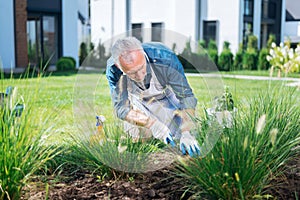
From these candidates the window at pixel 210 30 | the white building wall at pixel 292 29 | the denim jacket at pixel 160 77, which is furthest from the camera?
the white building wall at pixel 292 29

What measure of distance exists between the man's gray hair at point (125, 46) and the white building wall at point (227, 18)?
20.2 meters

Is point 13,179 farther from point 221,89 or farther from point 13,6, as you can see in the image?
point 13,6

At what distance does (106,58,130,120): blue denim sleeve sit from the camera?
2.72 meters

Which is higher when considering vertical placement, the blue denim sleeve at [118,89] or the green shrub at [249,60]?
the blue denim sleeve at [118,89]

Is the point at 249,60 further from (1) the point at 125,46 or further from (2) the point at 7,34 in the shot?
(1) the point at 125,46

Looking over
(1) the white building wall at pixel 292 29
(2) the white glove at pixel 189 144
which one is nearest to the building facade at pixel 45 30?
(2) the white glove at pixel 189 144

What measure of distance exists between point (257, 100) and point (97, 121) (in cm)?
105

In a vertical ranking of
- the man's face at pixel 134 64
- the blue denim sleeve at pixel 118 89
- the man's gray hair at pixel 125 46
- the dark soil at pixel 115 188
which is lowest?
the dark soil at pixel 115 188

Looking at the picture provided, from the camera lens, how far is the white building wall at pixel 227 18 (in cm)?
2230

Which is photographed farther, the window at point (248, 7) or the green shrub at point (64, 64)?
the window at point (248, 7)

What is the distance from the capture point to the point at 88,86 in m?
2.85

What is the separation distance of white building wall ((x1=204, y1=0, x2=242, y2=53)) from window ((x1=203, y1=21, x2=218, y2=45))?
28 cm

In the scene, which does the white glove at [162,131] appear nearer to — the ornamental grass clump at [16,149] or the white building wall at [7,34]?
the ornamental grass clump at [16,149]

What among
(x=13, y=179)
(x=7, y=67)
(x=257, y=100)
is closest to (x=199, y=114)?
(x=257, y=100)
